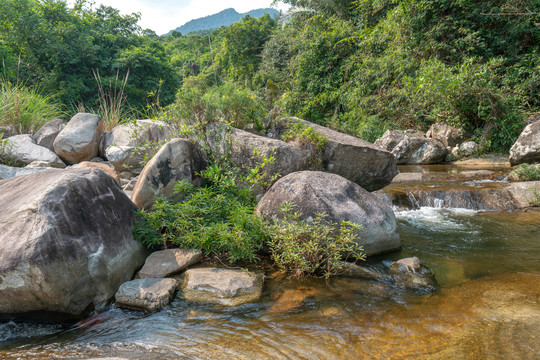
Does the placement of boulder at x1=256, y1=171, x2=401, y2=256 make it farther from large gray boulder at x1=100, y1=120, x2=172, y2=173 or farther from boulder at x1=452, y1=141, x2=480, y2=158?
boulder at x1=452, y1=141, x2=480, y2=158

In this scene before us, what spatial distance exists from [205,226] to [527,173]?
7794 mm

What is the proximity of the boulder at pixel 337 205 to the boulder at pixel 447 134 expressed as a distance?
368 inches

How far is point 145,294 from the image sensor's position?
332cm

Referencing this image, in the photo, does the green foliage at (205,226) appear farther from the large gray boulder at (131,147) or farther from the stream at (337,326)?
the large gray boulder at (131,147)

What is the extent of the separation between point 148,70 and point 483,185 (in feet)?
83.7

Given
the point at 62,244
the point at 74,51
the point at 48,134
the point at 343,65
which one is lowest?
the point at 62,244

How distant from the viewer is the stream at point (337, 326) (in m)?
2.55

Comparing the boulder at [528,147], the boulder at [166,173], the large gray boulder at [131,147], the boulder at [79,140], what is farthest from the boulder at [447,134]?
the boulder at [79,140]

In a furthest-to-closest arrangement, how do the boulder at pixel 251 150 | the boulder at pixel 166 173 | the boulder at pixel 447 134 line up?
the boulder at pixel 447 134, the boulder at pixel 251 150, the boulder at pixel 166 173

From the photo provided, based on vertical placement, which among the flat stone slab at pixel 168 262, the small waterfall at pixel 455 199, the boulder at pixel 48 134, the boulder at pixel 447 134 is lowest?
the small waterfall at pixel 455 199

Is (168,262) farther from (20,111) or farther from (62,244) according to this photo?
(20,111)

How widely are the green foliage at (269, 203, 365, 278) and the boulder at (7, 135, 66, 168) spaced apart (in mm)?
6285

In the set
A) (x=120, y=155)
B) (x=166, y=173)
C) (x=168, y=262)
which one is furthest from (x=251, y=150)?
(x=120, y=155)

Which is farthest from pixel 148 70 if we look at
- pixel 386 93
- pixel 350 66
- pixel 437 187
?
pixel 437 187
